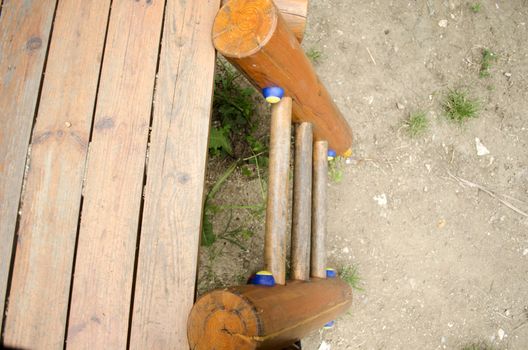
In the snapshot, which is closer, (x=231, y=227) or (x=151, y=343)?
(x=151, y=343)

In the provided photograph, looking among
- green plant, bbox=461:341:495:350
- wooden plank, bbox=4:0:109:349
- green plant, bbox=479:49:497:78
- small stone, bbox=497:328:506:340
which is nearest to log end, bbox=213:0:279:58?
wooden plank, bbox=4:0:109:349

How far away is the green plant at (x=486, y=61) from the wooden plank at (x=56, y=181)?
6.94 ft

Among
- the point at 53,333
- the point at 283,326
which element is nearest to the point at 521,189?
the point at 283,326

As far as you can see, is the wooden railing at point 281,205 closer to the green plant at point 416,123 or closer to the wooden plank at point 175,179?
the wooden plank at point 175,179

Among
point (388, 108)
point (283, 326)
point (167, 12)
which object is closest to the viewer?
point (283, 326)

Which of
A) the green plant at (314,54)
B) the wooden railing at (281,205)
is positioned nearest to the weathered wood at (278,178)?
the wooden railing at (281,205)

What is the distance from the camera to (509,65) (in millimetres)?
2617

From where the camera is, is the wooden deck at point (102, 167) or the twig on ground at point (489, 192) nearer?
the wooden deck at point (102, 167)

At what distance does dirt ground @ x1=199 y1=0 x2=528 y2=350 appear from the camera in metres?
2.30

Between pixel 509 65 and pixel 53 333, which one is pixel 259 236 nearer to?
pixel 53 333

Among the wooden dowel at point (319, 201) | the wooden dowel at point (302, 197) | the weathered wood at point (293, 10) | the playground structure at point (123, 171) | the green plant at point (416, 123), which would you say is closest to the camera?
the playground structure at point (123, 171)

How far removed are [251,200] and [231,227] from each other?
6.9 inches

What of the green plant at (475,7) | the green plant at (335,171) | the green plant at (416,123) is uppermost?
the green plant at (475,7)

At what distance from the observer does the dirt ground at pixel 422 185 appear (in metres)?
2.30
